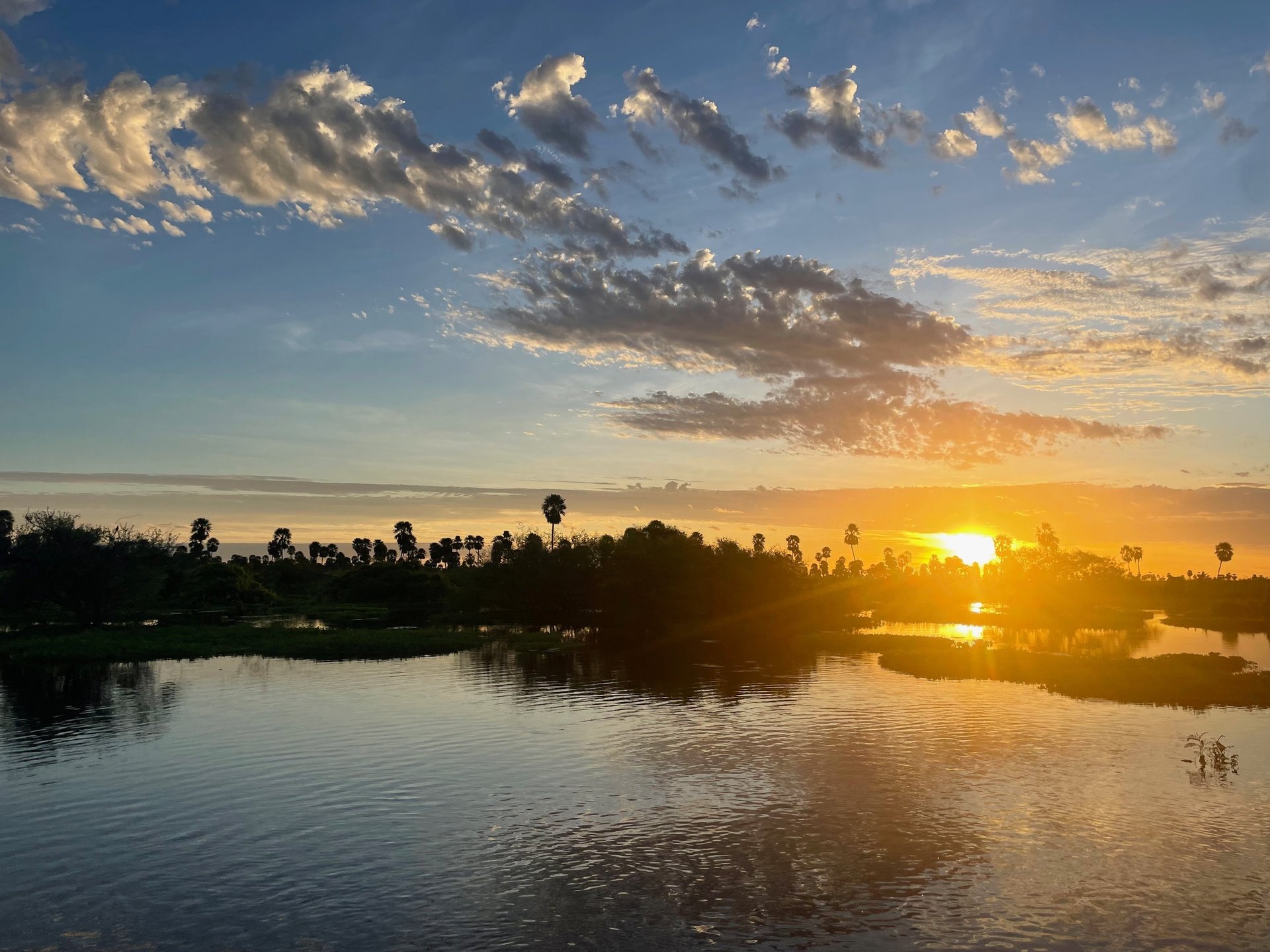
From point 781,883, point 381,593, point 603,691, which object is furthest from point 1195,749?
point 381,593

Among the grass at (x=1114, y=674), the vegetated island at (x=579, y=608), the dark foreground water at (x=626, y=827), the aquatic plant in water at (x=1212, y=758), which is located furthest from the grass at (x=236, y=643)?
the aquatic plant in water at (x=1212, y=758)

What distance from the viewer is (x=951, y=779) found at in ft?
114

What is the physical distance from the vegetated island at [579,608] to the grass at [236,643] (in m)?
0.29

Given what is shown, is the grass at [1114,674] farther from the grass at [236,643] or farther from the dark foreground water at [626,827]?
the grass at [236,643]

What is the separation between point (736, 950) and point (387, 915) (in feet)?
28.6

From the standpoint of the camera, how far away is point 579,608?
156 m

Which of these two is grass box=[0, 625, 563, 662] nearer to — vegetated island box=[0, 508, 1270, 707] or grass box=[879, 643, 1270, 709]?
vegetated island box=[0, 508, 1270, 707]

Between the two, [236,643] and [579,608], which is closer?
[236,643]

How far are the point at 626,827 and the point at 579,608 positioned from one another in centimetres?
12802

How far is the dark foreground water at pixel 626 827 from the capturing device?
21.1 metres

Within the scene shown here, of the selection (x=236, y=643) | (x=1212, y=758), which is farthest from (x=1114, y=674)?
(x=236, y=643)

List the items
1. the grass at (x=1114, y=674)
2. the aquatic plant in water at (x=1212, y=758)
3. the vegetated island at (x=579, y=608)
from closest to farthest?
the aquatic plant in water at (x=1212, y=758) < the grass at (x=1114, y=674) < the vegetated island at (x=579, y=608)

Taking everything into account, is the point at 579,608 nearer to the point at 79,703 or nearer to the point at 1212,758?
the point at 79,703

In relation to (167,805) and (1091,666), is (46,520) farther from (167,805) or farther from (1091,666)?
(1091,666)
